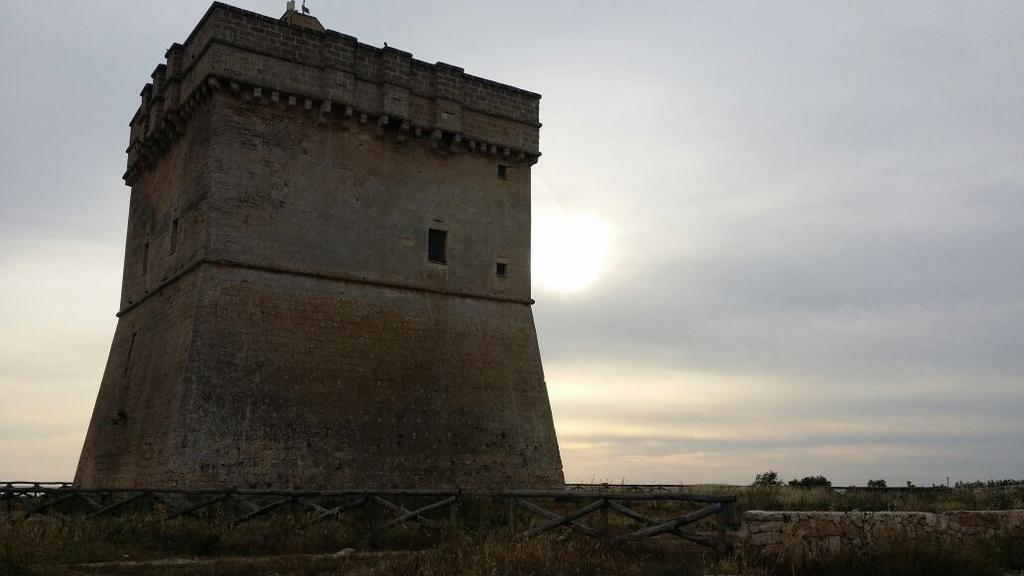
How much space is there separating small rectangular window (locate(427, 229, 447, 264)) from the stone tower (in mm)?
49

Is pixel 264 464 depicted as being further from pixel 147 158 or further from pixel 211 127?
pixel 147 158

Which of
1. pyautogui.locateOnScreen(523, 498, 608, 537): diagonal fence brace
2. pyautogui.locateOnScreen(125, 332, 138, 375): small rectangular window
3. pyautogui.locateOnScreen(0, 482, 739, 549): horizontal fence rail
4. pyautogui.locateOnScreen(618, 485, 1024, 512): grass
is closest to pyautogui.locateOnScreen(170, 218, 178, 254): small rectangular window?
pyautogui.locateOnScreen(125, 332, 138, 375): small rectangular window

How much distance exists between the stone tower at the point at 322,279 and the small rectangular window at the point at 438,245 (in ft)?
0.16

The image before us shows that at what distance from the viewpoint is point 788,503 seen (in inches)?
608

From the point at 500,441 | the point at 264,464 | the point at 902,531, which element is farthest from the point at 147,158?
the point at 902,531

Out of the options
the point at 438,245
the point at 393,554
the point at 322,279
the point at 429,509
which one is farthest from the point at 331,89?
the point at 393,554

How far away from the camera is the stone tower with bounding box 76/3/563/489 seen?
17406mm

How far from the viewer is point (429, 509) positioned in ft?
44.8

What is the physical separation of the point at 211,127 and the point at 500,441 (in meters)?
9.03

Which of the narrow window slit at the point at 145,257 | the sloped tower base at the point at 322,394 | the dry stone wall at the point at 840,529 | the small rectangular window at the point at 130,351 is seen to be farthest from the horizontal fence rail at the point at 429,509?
the narrow window slit at the point at 145,257

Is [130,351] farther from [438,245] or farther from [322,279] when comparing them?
[438,245]

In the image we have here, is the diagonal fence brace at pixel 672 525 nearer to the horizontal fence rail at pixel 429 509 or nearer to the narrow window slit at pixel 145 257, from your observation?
the horizontal fence rail at pixel 429 509

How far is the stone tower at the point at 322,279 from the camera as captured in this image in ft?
57.1

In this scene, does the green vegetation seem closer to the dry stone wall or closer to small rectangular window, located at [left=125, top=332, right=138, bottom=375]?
the dry stone wall
